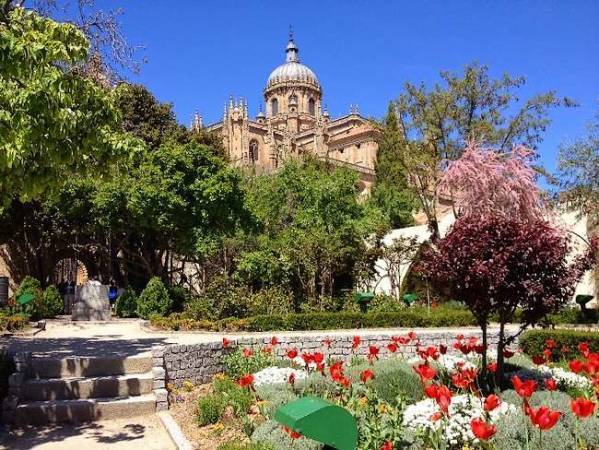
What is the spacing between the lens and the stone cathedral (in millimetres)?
69125

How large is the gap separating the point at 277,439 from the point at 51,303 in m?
17.5

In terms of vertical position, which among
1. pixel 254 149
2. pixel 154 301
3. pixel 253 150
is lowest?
pixel 154 301

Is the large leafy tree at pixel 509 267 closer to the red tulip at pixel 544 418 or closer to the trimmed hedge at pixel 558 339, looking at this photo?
the red tulip at pixel 544 418

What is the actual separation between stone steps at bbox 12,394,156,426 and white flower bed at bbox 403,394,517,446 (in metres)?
4.35

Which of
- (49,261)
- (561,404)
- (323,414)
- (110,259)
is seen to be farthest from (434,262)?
(49,261)

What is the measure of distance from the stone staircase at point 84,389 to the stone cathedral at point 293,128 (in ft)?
166

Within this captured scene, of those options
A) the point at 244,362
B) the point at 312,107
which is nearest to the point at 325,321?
the point at 244,362

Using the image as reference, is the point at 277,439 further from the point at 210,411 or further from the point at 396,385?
the point at 396,385

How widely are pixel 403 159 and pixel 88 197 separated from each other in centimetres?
1417

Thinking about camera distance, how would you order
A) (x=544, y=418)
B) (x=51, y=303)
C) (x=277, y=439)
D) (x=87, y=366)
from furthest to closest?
(x=51, y=303) → (x=87, y=366) → (x=277, y=439) → (x=544, y=418)

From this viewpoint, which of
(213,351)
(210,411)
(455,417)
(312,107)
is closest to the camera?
(455,417)

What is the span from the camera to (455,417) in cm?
605

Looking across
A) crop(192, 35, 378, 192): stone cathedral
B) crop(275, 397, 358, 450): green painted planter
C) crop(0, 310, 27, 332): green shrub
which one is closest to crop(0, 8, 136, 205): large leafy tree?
crop(275, 397, 358, 450): green painted planter

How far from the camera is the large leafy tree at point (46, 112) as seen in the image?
6793 millimetres
